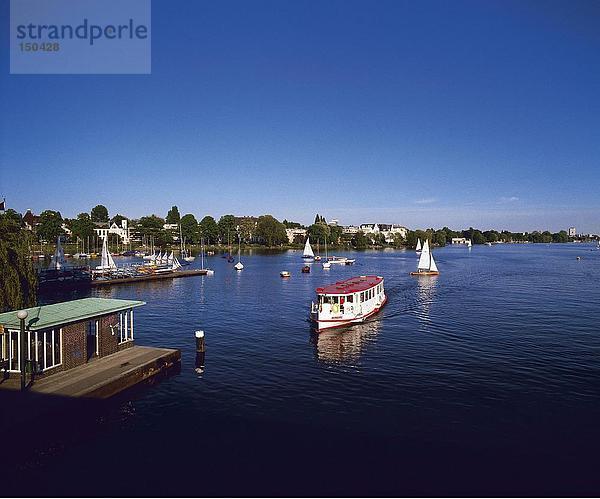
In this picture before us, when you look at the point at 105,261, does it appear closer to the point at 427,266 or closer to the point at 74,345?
the point at 427,266

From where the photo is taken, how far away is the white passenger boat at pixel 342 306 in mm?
54719

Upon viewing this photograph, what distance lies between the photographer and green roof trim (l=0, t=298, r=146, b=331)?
2853 centimetres

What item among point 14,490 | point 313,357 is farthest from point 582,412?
point 14,490

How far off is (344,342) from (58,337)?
28303 mm

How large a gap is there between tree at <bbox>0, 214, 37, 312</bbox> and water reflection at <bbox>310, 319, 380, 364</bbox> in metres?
28.5

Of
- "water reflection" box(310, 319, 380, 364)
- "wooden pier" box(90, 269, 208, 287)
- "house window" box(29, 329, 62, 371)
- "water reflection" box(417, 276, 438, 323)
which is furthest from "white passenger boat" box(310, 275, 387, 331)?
"wooden pier" box(90, 269, 208, 287)

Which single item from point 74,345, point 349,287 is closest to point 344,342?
point 349,287

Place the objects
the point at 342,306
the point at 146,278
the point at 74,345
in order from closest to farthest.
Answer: the point at 74,345 < the point at 342,306 < the point at 146,278

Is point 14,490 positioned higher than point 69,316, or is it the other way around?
point 69,316

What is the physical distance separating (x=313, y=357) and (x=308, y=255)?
15336 cm

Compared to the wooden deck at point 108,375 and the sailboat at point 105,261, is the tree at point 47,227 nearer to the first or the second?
the sailboat at point 105,261

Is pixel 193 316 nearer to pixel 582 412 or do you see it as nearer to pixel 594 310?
pixel 582 412

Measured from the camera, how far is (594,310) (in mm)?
67875

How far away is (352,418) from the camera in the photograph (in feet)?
92.6
